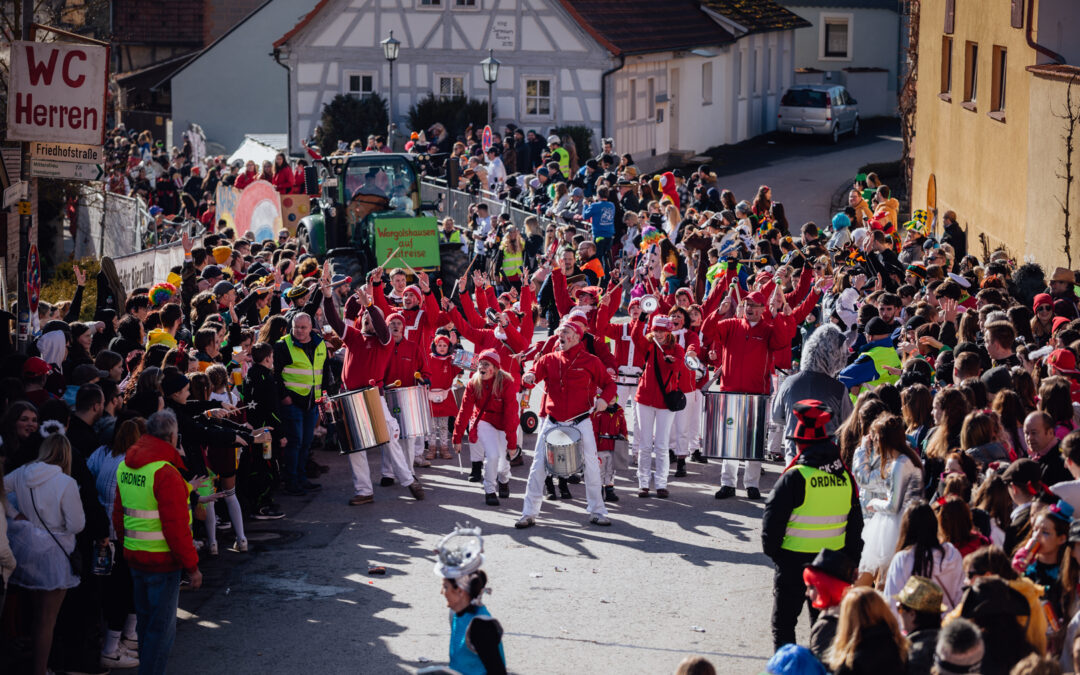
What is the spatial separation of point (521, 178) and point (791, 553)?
22349mm

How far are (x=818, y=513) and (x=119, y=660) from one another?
4.45 meters

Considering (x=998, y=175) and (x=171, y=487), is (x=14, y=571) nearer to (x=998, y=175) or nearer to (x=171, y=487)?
(x=171, y=487)

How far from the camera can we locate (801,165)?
39.9 meters

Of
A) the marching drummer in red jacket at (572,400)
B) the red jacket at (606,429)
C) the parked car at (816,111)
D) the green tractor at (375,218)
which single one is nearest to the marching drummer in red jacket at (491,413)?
the marching drummer in red jacket at (572,400)

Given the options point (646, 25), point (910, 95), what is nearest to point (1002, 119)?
point (910, 95)

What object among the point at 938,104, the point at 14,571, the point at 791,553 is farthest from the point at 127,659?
the point at 938,104

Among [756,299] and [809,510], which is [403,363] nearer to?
[756,299]

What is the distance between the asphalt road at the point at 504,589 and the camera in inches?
362

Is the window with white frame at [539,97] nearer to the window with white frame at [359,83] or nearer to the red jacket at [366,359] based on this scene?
the window with white frame at [359,83]

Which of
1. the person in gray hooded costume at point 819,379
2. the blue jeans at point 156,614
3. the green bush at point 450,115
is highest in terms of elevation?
the green bush at point 450,115

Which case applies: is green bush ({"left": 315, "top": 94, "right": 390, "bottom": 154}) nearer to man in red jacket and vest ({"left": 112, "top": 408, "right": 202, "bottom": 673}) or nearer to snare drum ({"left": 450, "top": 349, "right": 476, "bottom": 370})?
snare drum ({"left": 450, "top": 349, "right": 476, "bottom": 370})

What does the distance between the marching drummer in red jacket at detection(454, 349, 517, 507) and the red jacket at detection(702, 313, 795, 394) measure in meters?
1.93

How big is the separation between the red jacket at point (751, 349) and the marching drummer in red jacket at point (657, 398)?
1.50 feet

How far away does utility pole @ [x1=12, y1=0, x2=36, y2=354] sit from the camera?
11961 millimetres
